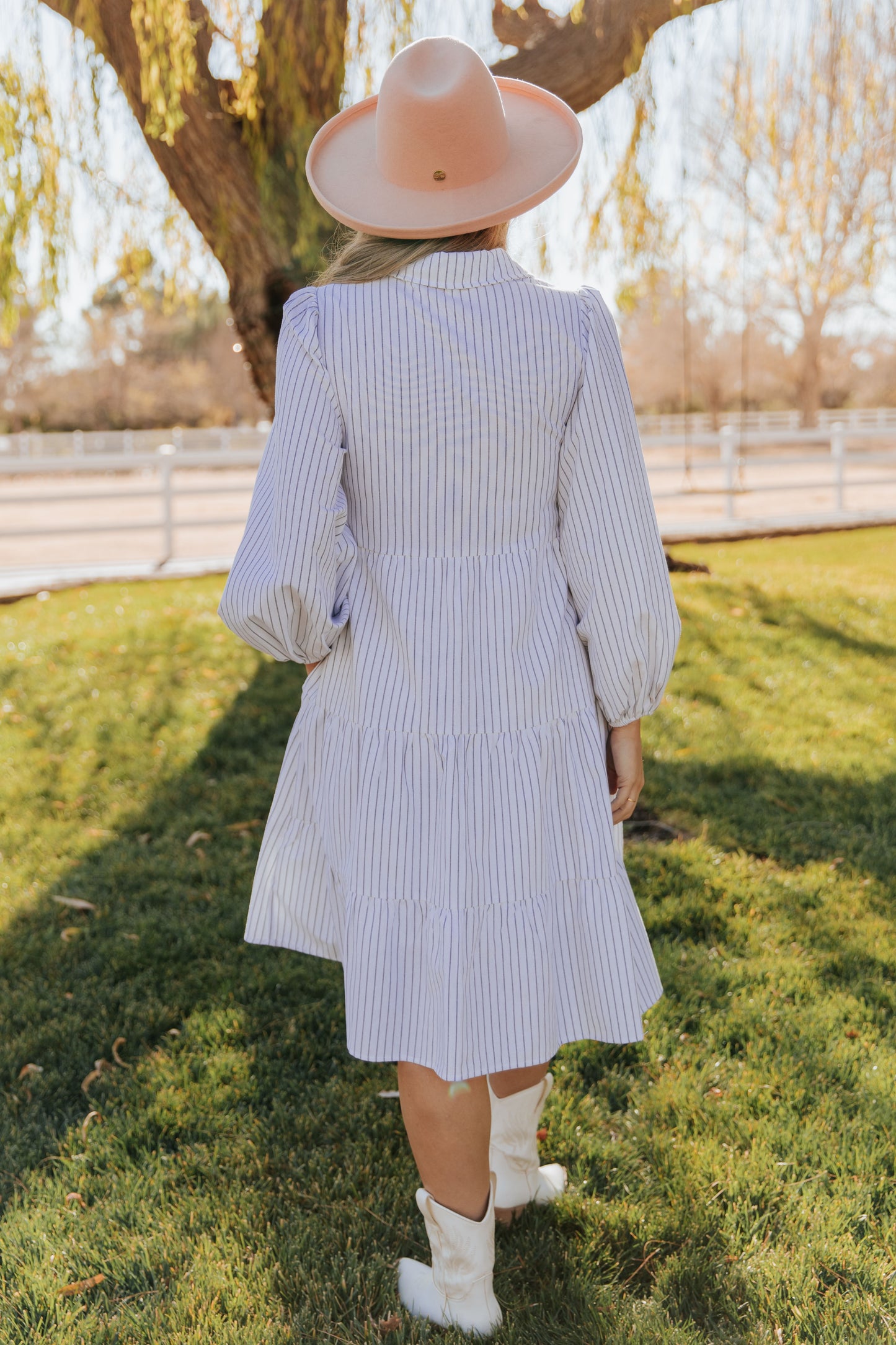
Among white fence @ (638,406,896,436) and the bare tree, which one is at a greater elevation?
the bare tree

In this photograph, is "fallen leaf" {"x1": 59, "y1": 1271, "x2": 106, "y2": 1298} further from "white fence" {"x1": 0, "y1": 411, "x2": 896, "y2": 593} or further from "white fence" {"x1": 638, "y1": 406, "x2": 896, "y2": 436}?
"white fence" {"x1": 638, "y1": 406, "x2": 896, "y2": 436}

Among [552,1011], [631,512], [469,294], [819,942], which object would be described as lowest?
[819,942]

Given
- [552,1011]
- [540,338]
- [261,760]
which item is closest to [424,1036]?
[552,1011]

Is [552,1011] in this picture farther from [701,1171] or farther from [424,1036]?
[701,1171]

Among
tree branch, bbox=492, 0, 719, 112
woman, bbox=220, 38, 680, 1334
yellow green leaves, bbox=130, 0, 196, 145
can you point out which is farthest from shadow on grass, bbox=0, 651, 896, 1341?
tree branch, bbox=492, 0, 719, 112

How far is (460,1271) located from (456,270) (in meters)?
1.53

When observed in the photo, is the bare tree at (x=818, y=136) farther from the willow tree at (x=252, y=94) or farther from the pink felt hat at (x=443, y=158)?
the pink felt hat at (x=443, y=158)

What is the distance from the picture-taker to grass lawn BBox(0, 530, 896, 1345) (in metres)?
1.87

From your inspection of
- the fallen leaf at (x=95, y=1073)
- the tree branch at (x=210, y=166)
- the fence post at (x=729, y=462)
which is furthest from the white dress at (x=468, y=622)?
the fence post at (x=729, y=462)

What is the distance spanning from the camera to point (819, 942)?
119 inches

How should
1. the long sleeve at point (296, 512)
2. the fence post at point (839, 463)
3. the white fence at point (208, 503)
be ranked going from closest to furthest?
1. the long sleeve at point (296, 512)
2. the white fence at point (208, 503)
3. the fence post at point (839, 463)

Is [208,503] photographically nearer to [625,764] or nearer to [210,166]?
[210,166]

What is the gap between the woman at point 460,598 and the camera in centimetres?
159

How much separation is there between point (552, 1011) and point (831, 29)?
4.71m
